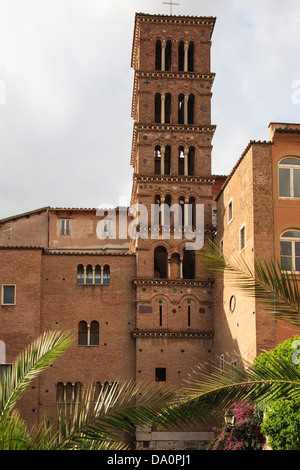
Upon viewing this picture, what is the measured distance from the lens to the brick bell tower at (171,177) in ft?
122

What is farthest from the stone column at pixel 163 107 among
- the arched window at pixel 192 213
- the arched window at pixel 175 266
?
the arched window at pixel 175 266

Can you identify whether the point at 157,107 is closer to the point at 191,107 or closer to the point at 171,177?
the point at 191,107

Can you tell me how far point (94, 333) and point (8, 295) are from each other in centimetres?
436

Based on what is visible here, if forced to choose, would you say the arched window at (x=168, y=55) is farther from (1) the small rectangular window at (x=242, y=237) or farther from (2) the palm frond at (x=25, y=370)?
(2) the palm frond at (x=25, y=370)

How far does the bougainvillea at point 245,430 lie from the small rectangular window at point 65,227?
75.1 feet

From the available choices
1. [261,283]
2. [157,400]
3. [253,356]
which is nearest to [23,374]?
[157,400]

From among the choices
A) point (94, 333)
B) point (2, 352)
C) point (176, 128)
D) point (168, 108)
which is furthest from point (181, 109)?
point (2, 352)

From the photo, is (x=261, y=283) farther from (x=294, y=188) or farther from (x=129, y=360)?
(x=129, y=360)

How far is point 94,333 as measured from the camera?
38125 mm

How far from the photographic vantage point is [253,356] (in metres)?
29.6

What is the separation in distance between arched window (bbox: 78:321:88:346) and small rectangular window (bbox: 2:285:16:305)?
3278 millimetres

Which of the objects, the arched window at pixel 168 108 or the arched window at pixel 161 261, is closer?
the arched window at pixel 161 261

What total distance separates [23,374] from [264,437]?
17075 millimetres

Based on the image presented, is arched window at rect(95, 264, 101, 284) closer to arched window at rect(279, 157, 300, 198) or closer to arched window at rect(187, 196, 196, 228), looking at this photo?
arched window at rect(187, 196, 196, 228)
